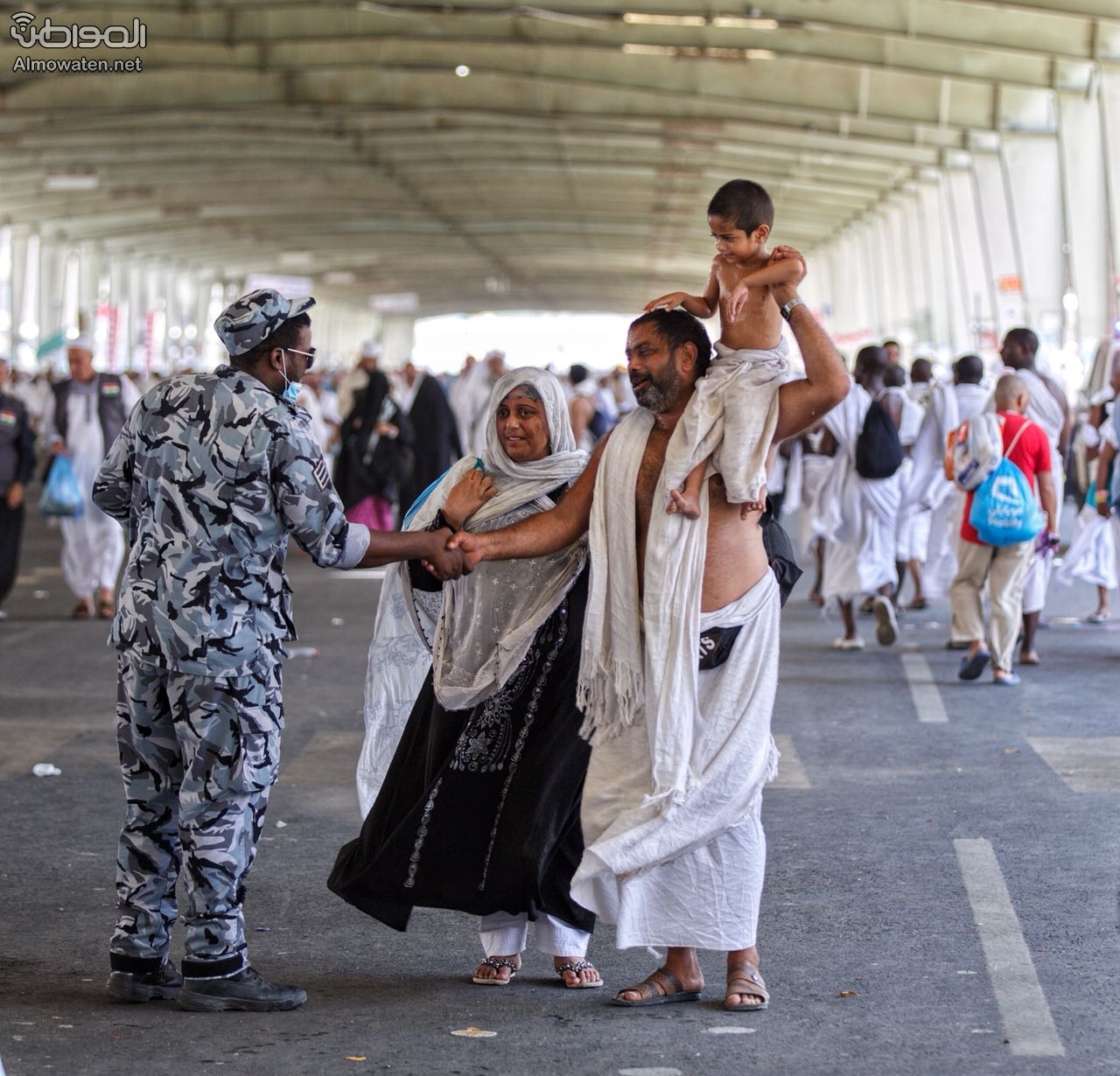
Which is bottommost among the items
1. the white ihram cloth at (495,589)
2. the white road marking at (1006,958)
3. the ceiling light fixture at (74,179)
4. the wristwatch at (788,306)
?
the white road marking at (1006,958)

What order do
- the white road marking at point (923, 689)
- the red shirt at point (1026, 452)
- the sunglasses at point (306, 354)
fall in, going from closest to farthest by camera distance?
the sunglasses at point (306, 354), the white road marking at point (923, 689), the red shirt at point (1026, 452)

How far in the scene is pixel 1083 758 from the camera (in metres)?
8.92

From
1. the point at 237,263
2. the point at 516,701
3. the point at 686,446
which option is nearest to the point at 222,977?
the point at 516,701

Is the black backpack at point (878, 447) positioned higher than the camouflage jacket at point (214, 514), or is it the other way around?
the black backpack at point (878, 447)

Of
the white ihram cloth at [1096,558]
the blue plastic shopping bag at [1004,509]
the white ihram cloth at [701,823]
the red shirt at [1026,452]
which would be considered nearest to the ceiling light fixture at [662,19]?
the white ihram cloth at [1096,558]

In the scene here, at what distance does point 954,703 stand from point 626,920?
5.95 meters

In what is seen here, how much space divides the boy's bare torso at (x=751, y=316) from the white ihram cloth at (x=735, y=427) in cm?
6

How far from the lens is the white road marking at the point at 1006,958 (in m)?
4.85

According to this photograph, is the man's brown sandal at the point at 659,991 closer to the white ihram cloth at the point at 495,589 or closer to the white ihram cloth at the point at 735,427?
the white ihram cloth at the point at 495,589

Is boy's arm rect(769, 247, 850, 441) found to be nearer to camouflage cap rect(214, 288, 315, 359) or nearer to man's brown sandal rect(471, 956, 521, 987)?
camouflage cap rect(214, 288, 315, 359)

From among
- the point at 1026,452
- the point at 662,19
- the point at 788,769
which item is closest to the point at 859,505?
the point at 1026,452

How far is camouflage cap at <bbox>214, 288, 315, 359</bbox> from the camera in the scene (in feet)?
16.3

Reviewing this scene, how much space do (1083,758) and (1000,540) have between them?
2438 mm

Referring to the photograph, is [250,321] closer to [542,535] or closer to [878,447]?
[542,535]
